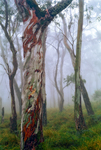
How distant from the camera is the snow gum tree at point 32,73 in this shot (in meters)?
3.15

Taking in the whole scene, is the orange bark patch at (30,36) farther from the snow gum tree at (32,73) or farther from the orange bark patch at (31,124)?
the orange bark patch at (31,124)

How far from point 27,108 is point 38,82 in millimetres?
783

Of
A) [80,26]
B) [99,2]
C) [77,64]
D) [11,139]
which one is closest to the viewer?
[11,139]

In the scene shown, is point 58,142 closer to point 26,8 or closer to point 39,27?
point 39,27

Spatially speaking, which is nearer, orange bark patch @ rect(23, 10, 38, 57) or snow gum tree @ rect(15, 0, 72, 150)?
snow gum tree @ rect(15, 0, 72, 150)

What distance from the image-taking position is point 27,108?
3248 millimetres

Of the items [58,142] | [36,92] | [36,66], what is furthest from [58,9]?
[58,142]

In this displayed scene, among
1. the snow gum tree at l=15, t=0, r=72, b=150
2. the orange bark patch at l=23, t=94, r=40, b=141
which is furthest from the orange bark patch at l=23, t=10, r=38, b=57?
the orange bark patch at l=23, t=94, r=40, b=141

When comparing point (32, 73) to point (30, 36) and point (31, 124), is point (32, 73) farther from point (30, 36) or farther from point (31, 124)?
point (31, 124)

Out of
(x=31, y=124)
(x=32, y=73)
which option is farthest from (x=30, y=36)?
→ (x=31, y=124)

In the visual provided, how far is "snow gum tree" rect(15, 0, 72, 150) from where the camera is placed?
10.3 ft

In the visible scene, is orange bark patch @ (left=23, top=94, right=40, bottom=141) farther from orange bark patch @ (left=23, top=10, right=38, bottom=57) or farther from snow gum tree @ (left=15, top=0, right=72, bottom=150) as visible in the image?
orange bark patch @ (left=23, top=10, right=38, bottom=57)

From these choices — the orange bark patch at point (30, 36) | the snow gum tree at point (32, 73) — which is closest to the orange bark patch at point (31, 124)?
the snow gum tree at point (32, 73)

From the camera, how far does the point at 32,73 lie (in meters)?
3.51
